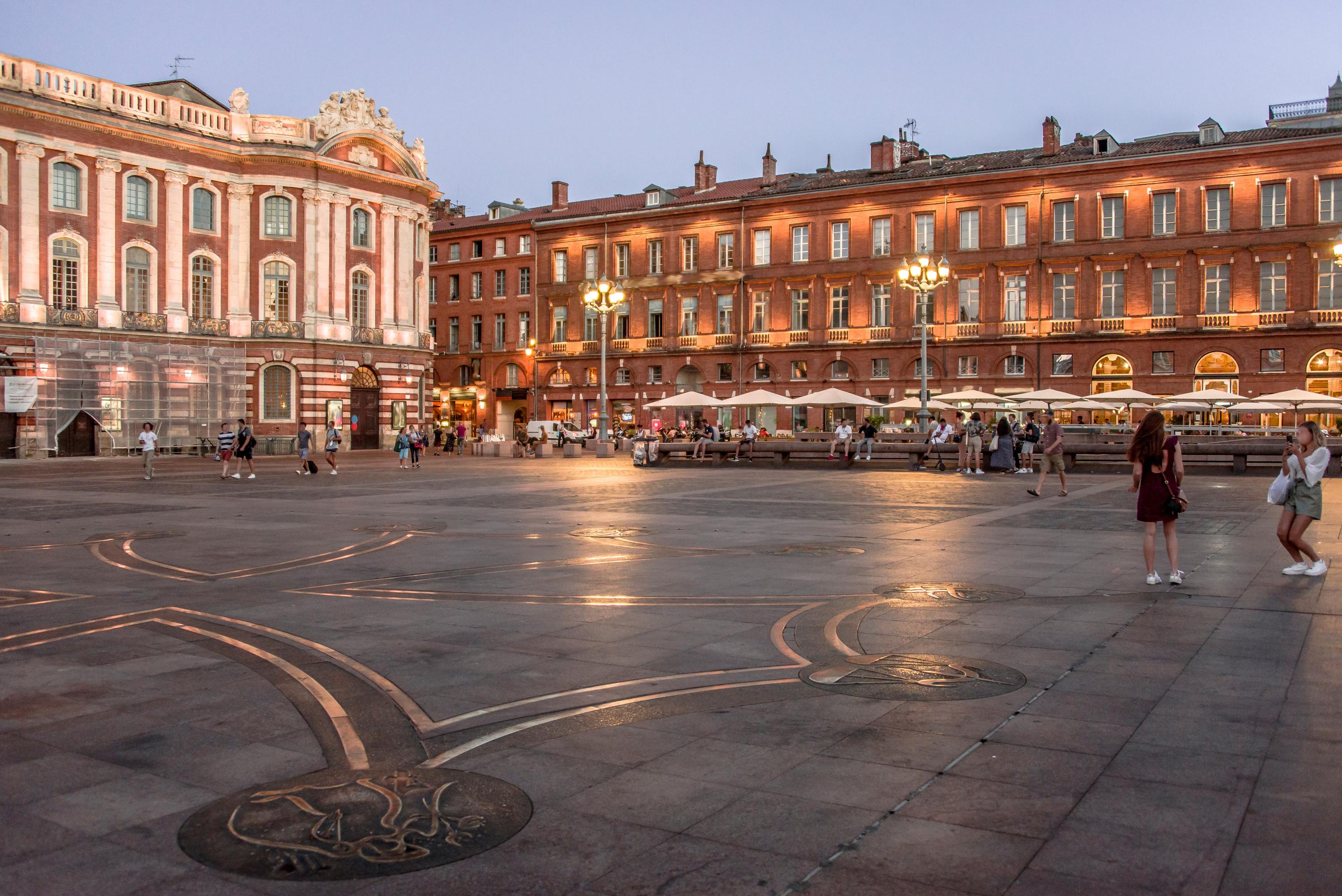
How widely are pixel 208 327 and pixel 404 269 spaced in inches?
413

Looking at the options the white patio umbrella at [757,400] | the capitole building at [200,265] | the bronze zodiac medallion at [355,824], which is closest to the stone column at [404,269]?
the capitole building at [200,265]

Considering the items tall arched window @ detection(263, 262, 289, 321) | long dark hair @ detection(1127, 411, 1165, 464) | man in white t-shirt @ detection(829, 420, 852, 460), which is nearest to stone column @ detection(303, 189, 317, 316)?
tall arched window @ detection(263, 262, 289, 321)

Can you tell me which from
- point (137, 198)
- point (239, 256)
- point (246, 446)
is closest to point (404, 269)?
point (239, 256)

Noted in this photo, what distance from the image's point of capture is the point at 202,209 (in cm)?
4762

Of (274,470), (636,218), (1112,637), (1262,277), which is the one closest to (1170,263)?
(1262,277)

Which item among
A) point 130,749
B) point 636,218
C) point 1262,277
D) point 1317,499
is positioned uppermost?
point 636,218

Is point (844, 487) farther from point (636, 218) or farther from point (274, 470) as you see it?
point (636, 218)

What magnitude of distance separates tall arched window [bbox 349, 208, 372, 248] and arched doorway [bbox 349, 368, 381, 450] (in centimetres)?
619

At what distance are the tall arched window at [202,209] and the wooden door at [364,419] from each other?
10.0 meters

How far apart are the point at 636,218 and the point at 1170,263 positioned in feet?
96.9

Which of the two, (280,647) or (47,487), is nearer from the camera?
(280,647)

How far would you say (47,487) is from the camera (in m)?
24.8

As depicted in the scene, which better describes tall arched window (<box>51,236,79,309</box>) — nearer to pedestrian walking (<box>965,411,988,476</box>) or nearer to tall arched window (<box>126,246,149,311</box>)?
tall arched window (<box>126,246,149,311</box>)

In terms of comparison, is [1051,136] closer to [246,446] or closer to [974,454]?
[974,454]
